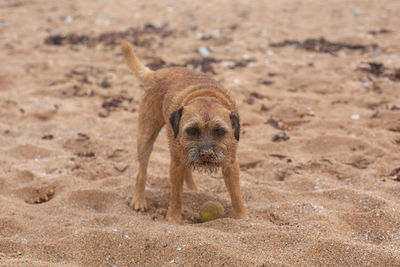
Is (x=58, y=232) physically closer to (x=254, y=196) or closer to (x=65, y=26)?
(x=254, y=196)

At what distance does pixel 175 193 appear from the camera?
4.19 meters

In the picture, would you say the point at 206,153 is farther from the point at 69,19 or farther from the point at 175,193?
the point at 69,19

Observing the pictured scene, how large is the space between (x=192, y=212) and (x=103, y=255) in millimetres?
1253

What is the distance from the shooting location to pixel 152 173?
534 centimetres

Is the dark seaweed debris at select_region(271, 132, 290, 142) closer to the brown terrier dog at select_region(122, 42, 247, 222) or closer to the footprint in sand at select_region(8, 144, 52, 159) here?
the brown terrier dog at select_region(122, 42, 247, 222)

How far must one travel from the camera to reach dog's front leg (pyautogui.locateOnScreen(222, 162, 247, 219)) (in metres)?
4.02

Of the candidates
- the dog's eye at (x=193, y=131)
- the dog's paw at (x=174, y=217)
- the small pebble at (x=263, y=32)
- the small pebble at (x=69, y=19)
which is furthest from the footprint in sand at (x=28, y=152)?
the small pebble at (x=69, y=19)

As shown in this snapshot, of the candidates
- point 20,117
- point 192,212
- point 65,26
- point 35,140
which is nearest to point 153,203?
point 192,212

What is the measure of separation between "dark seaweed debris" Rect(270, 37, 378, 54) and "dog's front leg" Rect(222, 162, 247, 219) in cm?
612

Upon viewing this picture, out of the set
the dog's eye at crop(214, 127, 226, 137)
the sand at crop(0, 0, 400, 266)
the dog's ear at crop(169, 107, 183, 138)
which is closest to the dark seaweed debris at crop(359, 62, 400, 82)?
the sand at crop(0, 0, 400, 266)

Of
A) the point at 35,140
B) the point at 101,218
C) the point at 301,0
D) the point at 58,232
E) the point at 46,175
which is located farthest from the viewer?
the point at 301,0

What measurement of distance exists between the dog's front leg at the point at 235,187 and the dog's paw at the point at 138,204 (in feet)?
3.56

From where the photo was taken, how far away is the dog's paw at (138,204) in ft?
15.0

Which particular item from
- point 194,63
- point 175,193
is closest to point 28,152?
point 175,193
